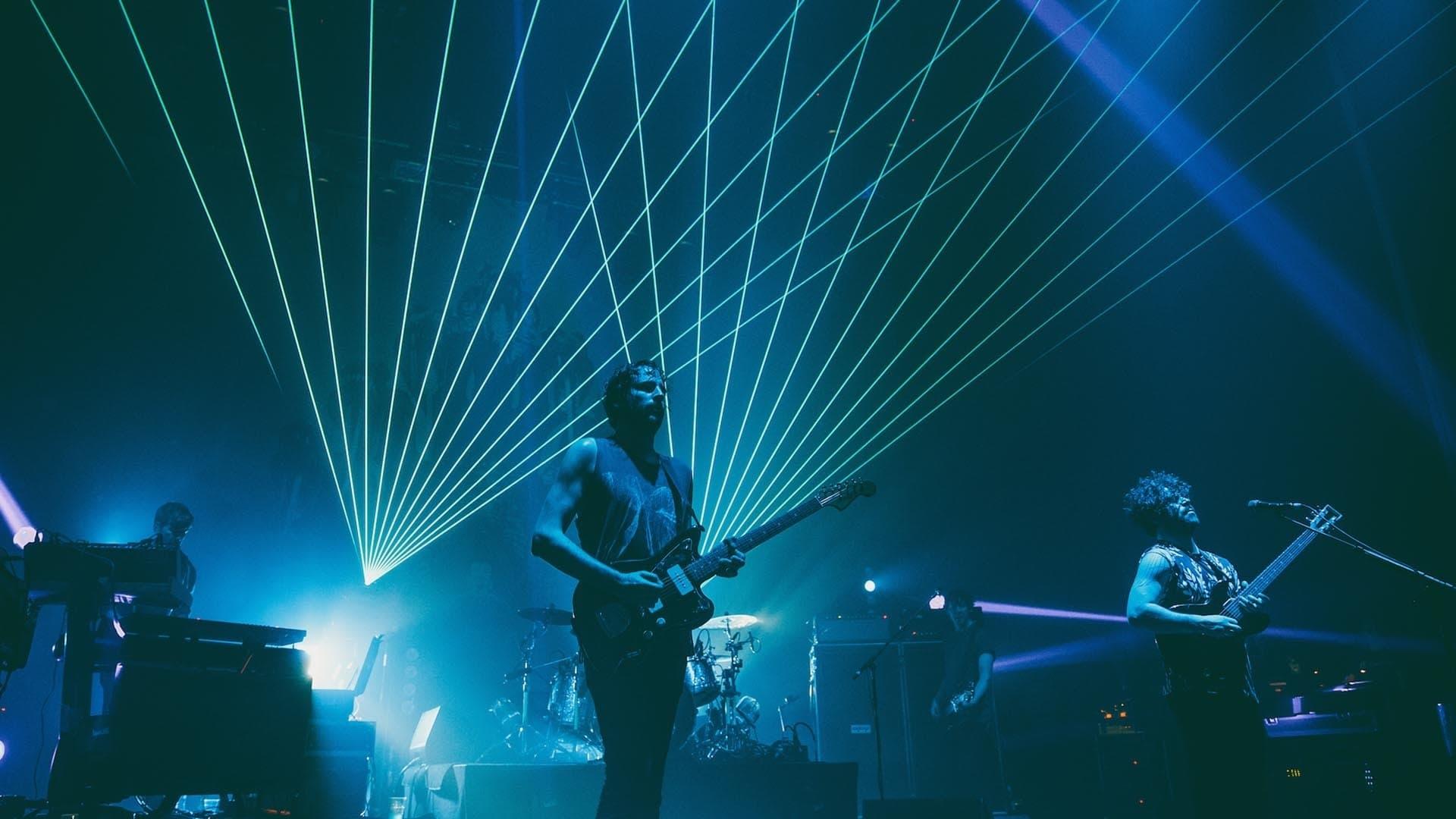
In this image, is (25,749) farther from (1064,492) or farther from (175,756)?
(1064,492)

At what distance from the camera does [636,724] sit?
2.63 metres

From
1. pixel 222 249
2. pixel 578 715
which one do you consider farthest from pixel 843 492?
pixel 222 249

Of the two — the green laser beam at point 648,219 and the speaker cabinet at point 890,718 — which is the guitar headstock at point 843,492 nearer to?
the speaker cabinet at point 890,718

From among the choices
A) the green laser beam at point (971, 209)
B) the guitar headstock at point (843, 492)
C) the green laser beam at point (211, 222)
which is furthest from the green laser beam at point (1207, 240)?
the green laser beam at point (211, 222)

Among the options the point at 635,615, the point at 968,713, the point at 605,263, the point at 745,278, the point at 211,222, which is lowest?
the point at 968,713

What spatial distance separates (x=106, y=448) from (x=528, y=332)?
448 centimetres

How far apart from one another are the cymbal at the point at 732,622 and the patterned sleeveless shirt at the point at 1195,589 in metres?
5.42

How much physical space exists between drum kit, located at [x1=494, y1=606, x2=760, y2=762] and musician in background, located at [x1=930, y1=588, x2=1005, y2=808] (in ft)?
6.07

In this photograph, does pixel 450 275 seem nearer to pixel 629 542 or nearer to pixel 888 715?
pixel 888 715

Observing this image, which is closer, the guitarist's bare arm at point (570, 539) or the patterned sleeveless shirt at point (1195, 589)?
the guitarist's bare arm at point (570, 539)

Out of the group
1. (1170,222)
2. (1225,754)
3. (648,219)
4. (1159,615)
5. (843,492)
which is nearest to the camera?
(1225,754)

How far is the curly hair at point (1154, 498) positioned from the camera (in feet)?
14.8

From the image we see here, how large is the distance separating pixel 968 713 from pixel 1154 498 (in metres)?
3.87

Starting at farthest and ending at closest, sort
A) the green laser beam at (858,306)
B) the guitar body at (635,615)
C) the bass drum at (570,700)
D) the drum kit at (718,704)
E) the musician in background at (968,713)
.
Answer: the green laser beam at (858,306) < the bass drum at (570,700) < the drum kit at (718,704) < the musician in background at (968,713) < the guitar body at (635,615)
